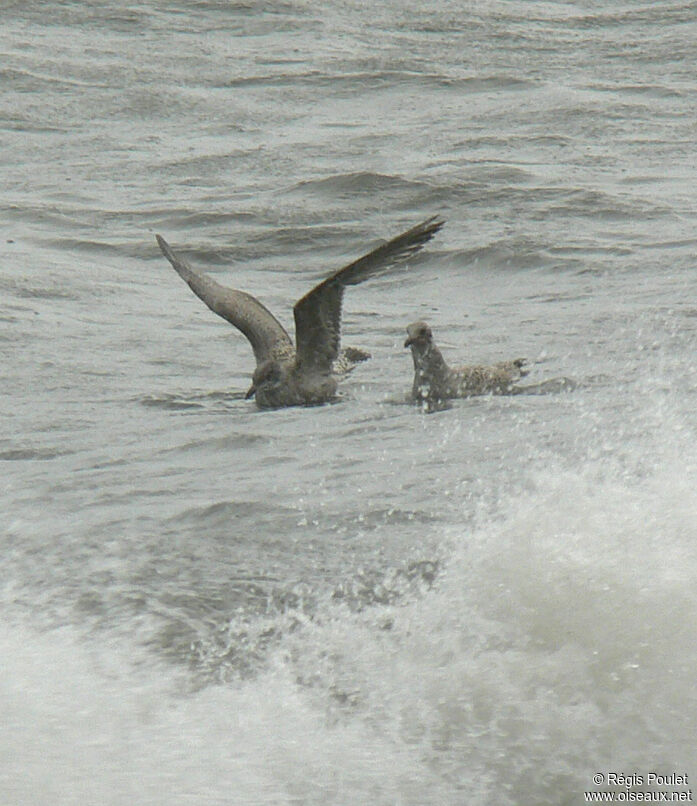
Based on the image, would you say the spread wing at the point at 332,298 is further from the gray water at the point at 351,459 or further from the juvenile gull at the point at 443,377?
the juvenile gull at the point at 443,377

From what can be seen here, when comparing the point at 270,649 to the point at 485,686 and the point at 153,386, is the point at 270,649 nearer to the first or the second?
the point at 485,686

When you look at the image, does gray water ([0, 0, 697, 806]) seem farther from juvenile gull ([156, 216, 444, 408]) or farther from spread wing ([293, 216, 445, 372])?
spread wing ([293, 216, 445, 372])

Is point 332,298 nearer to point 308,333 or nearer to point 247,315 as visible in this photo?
point 308,333

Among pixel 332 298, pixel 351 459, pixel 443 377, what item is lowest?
pixel 351 459

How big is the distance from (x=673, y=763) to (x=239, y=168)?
44.8 feet

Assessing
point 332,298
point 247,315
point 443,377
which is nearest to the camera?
point 443,377

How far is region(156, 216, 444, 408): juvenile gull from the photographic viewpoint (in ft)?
31.2

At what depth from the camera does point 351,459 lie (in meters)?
8.32

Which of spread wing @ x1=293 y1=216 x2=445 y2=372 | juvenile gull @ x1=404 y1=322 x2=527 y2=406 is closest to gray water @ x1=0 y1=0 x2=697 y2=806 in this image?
juvenile gull @ x1=404 y1=322 x2=527 y2=406

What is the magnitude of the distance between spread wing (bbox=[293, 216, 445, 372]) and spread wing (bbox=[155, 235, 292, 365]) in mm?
543

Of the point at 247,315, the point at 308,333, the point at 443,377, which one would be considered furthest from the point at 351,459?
the point at 247,315

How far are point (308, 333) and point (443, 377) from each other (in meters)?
0.98

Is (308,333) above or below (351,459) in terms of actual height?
above

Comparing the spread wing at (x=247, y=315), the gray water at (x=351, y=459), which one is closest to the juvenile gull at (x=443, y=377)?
the gray water at (x=351, y=459)
